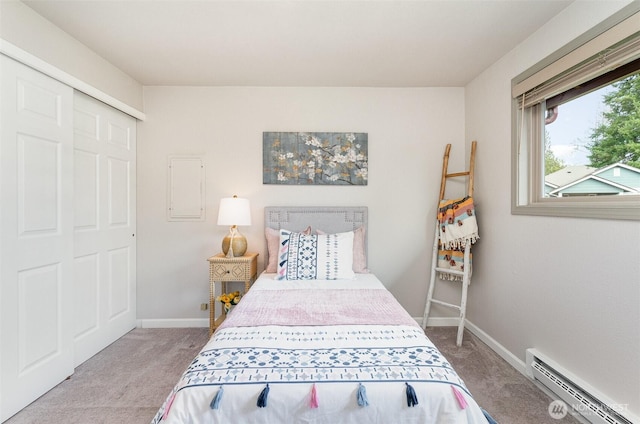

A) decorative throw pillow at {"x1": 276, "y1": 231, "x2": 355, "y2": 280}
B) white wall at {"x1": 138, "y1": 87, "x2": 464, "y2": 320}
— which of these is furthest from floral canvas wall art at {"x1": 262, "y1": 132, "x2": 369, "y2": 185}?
decorative throw pillow at {"x1": 276, "y1": 231, "x2": 355, "y2": 280}

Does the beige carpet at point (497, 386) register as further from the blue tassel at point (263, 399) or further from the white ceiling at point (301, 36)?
the white ceiling at point (301, 36)

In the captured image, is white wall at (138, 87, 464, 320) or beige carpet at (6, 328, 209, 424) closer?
beige carpet at (6, 328, 209, 424)

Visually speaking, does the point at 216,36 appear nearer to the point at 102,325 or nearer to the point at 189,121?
the point at 189,121

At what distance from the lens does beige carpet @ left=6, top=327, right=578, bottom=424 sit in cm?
184

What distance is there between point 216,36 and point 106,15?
0.68 meters

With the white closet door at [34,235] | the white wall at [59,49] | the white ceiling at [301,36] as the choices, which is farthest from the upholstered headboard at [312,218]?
the white wall at [59,49]

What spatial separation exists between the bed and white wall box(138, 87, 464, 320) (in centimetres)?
144

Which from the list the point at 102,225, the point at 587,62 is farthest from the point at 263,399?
the point at 587,62

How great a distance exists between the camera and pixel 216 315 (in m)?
3.21

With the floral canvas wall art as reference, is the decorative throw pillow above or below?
below

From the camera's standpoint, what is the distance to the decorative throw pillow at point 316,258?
2.56 meters

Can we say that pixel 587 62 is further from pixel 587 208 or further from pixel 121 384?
pixel 121 384

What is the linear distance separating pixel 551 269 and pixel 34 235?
340 cm

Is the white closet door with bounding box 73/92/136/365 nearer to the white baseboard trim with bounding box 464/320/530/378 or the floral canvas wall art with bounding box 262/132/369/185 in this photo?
the floral canvas wall art with bounding box 262/132/369/185
